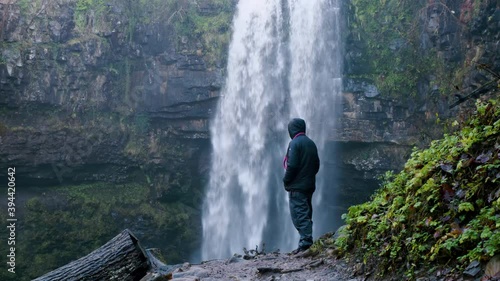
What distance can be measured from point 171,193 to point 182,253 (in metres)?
2.26

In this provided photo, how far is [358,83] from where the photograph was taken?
17594 millimetres

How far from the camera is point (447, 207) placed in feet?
11.1

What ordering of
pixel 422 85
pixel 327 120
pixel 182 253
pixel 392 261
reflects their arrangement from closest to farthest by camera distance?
pixel 392 261
pixel 422 85
pixel 327 120
pixel 182 253

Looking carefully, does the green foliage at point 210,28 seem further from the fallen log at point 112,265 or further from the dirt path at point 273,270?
the fallen log at point 112,265

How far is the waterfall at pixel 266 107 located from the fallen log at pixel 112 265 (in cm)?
1331

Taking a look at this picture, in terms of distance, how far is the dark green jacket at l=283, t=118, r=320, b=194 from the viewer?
5.96 meters

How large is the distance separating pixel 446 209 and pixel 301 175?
2728mm

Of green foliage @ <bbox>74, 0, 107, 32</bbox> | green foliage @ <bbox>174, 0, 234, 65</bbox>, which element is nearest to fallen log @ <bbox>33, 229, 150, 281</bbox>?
green foliage @ <bbox>174, 0, 234, 65</bbox>

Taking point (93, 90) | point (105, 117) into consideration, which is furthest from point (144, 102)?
point (93, 90)

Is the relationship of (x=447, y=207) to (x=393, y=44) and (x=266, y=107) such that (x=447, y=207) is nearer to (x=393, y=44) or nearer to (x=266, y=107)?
(x=393, y=44)

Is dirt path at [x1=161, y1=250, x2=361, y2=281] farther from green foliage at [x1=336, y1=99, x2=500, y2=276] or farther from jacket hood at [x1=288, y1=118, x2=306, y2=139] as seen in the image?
jacket hood at [x1=288, y1=118, x2=306, y2=139]

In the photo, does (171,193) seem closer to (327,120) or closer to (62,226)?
(62,226)

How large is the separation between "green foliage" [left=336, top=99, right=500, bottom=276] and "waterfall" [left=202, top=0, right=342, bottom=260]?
14.3m

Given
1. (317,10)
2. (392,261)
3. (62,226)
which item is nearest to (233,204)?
(62,226)
